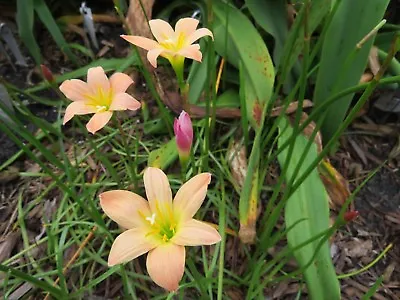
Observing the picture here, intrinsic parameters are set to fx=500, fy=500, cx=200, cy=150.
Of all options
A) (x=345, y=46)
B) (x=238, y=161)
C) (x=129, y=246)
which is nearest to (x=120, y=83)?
(x=129, y=246)

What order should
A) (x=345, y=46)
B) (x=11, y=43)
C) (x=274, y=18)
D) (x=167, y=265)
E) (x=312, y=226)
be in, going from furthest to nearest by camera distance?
(x=11, y=43), (x=274, y=18), (x=345, y=46), (x=312, y=226), (x=167, y=265)

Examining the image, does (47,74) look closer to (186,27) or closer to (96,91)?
(96,91)

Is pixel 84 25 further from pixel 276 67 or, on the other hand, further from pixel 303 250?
pixel 303 250

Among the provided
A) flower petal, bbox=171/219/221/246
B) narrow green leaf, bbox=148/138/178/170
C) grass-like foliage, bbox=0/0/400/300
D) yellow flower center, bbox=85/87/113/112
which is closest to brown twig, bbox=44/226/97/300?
grass-like foliage, bbox=0/0/400/300

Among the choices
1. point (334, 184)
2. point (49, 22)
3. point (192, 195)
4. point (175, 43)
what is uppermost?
point (175, 43)

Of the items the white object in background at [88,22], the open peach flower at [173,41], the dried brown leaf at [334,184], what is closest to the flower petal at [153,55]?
the open peach flower at [173,41]

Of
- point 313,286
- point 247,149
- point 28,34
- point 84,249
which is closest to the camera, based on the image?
point 313,286

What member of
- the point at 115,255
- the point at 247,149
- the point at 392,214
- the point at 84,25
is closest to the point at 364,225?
the point at 392,214
